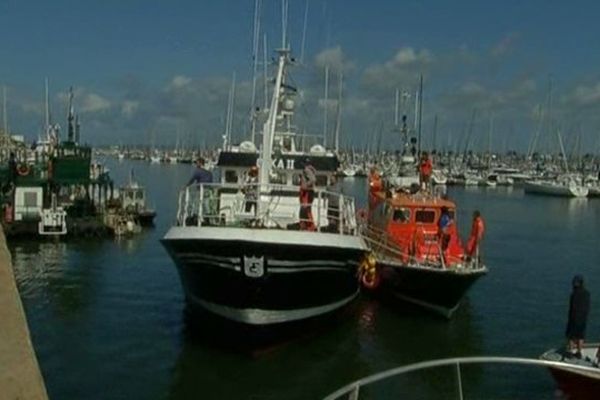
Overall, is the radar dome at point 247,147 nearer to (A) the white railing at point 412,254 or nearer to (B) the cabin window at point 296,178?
(B) the cabin window at point 296,178

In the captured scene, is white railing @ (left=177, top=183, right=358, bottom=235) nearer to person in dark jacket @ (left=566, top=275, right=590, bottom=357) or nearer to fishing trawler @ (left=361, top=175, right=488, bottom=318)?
fishing trawler @ (left=361, top=175, right=488, bottom=318)

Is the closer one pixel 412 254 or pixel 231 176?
pixel 231 176

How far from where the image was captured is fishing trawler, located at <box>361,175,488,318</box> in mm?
23125

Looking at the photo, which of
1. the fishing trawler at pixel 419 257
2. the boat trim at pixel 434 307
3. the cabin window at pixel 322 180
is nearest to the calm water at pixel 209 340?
the boat trim at pixel 434 307

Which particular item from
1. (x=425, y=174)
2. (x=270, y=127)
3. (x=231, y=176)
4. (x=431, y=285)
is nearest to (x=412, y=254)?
(x=431, y=285)

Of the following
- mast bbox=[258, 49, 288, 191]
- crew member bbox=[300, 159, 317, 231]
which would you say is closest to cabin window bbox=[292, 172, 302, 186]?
mast bbox=[258, 49, 288, 191]

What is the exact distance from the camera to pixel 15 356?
20.1 feet

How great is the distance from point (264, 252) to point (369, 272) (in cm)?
634

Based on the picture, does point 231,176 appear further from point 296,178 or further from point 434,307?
point 434,307

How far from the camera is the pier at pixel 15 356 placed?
5637 millimetres

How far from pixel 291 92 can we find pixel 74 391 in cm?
1150

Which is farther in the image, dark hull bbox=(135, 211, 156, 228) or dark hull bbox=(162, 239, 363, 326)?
dark hull bbox=(135, 211, 156, 228)

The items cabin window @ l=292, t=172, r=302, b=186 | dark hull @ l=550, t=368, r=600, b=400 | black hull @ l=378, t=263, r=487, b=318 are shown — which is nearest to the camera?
dark hull @ l=550, t=368, r=600, b=400

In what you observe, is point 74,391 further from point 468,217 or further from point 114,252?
point 468,217
